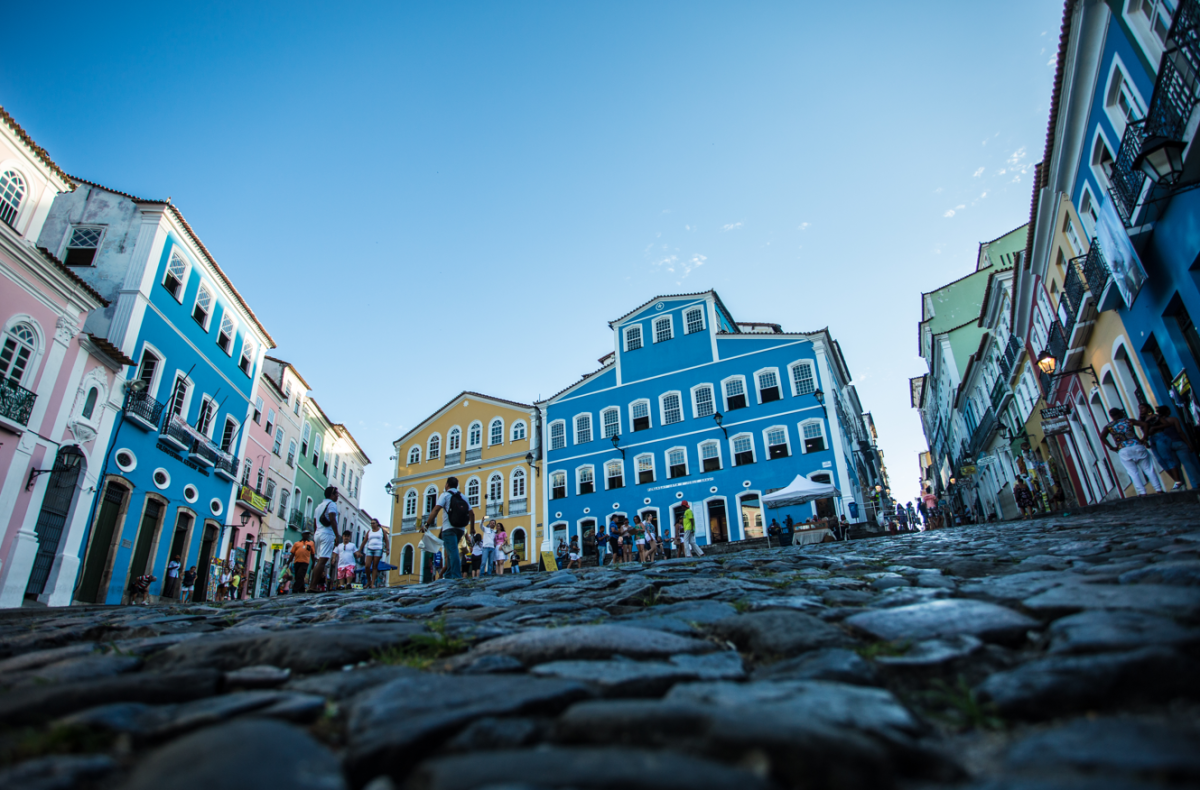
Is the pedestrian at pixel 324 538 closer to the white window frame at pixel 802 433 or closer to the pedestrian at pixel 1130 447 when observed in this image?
the pedestrian at pixel 1130 447

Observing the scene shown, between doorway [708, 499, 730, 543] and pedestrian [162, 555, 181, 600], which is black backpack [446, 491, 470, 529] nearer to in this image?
pedestrian [162, 555, 181, 600]

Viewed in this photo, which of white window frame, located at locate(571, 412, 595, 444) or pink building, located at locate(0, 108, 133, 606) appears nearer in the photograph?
pink building, located at locate(0, 108, 133, 606)

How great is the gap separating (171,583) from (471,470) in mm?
17469

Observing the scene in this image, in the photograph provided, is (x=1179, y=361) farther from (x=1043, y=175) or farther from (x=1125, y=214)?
(x=1043, y=175)

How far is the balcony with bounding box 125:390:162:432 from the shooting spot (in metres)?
17.5

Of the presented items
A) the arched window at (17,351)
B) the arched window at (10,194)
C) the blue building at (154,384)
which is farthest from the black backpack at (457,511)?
the arched window at (10,194)

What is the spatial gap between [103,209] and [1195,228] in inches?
1040

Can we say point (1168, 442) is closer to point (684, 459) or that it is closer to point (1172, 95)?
point (1172, 95)

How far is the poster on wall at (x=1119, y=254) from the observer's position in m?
11.9

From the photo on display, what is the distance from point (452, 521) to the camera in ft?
36.4

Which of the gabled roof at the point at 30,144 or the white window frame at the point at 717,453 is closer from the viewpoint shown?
the gabled roof at the point at 30,144

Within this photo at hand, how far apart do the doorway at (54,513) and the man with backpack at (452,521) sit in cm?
1014

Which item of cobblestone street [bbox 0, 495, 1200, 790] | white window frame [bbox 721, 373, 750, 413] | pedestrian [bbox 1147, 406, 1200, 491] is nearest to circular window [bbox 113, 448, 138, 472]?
cobblestone street [bbox 0, 495, 1200, 790]

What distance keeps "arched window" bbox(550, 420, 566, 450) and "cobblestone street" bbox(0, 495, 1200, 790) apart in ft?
100
